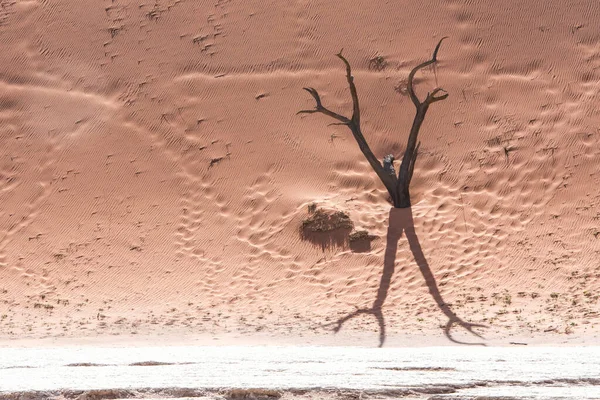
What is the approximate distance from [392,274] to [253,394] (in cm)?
1017

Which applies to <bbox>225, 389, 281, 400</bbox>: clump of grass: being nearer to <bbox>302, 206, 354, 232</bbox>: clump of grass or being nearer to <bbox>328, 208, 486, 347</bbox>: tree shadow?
<bbox>328, 208, 486, 347</bbox>: tree shadow

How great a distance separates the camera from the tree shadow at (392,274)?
417 inches

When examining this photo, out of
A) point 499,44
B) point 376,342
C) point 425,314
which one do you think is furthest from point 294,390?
point 499,44

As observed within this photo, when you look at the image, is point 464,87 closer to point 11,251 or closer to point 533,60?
point 533,60

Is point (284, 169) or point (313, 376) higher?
point (284, 169)

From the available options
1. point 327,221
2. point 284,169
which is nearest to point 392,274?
point 327,221

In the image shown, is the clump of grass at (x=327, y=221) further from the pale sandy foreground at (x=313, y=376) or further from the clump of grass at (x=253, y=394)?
the clump of grass at (x=253, y=394)

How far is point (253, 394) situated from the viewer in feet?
8.39

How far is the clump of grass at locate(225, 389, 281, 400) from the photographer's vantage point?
8.32ft

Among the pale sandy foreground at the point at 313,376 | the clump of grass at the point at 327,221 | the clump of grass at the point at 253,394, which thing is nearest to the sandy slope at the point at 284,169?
the clump of grass at the point at 327,221

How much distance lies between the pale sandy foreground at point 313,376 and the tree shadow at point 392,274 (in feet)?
23.0

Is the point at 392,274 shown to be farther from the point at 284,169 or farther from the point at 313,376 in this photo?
the point at 313,376

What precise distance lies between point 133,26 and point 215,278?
8.28 meters

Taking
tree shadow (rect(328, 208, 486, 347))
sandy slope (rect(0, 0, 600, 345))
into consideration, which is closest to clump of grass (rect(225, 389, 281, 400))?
tree shadow (rect(328, 208, 486, 347))
